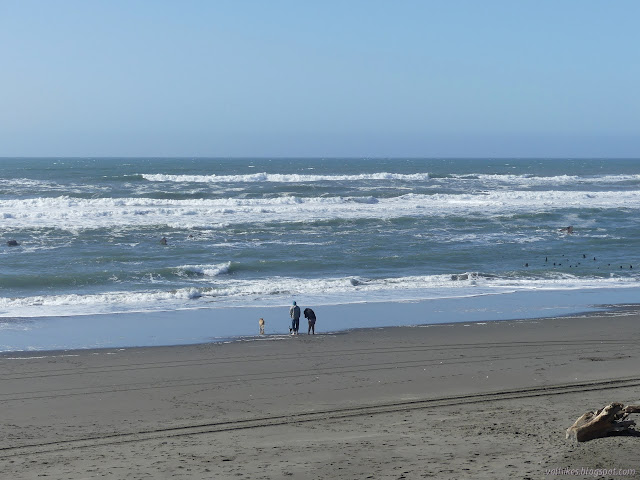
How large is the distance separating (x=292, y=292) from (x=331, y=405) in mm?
11150

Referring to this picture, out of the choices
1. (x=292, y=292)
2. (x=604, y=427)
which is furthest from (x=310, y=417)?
(x=292, y=292)

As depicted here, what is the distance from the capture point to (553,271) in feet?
82.7

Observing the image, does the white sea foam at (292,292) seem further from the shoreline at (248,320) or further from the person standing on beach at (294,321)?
the person standing on beach at (294,321)

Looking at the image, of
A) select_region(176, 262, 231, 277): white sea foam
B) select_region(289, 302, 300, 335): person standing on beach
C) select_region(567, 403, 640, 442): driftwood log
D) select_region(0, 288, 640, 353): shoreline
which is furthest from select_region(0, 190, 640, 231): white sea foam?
select_region(567, 403, 640, 442): driftwood log

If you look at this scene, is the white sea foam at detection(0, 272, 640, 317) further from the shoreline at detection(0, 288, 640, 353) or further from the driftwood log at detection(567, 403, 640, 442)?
the driftwood log at detection(567, 403, 640, 442)

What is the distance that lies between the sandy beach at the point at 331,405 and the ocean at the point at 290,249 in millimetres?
2375

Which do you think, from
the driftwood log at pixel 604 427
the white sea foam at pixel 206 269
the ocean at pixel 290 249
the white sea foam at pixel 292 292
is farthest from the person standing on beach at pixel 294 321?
the white sea foam at pixel 206 269

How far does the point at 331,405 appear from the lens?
10.3 metres

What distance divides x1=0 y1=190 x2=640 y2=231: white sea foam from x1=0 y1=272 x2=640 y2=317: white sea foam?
14.2m

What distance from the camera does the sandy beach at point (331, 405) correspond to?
7.58 meters

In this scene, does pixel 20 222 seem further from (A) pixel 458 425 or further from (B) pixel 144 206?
(A) pixel 458 425

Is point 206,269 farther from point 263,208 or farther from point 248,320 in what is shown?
point 263,208

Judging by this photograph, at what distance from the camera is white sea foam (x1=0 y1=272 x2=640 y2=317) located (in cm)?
1928

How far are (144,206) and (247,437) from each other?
120ft
